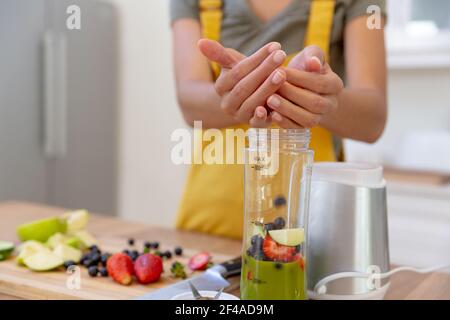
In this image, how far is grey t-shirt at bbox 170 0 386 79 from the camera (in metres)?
0.91

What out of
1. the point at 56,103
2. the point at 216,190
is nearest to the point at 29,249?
the point at 216,190

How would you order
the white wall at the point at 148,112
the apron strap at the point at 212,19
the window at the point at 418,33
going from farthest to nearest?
the white wall at the point at 148,112 < the window at the point at 418,33 < the apron strap at the point at 212,19

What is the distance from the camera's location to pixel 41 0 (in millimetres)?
2172

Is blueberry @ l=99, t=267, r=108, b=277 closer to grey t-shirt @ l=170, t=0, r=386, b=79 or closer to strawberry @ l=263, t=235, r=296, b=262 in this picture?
strawberry @ l=263, t=235, r=296, b=262

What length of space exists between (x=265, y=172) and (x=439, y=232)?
58.0 inches

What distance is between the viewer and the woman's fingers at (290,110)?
0.56 metres

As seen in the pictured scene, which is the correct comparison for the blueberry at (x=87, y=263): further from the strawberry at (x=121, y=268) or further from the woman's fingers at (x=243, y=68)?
the woman's fingers at (x=243, y=68)

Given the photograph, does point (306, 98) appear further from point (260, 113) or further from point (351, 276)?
point (351, 276)

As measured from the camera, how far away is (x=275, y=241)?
1.84 ft

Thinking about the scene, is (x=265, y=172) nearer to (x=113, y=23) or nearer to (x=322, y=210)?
(x=322, y=210)

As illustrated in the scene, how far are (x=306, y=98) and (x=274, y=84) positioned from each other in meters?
0.05

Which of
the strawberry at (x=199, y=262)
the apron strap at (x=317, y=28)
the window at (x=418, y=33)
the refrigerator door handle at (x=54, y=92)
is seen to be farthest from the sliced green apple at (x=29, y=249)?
the window at (x=418, y=33)

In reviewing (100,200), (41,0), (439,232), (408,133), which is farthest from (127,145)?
(439,232)

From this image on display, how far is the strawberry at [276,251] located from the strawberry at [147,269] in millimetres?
218
